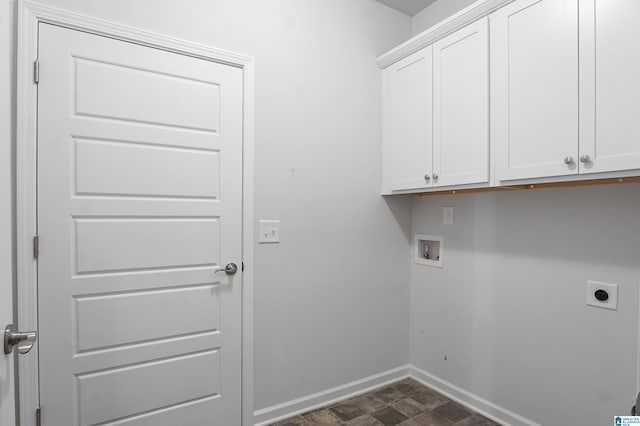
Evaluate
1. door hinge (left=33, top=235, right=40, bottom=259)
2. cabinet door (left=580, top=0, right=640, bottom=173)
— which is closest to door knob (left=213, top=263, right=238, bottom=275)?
door hinge (left=33, top=235, right=40, bottom=259)

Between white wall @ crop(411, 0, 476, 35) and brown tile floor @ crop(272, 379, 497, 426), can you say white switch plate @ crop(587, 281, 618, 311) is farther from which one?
white wall @ crop(411, 0, 476, 35)

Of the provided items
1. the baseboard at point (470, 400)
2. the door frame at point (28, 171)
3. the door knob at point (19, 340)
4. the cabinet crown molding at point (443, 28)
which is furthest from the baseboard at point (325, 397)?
the cabinet crown molding at point (443, 28)

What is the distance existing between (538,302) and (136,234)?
216 cm

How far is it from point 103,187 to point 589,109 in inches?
86.0

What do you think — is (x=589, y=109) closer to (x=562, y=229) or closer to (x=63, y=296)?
(x=562, y=229)

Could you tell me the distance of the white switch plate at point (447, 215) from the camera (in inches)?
96.2

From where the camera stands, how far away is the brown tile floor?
→ 2125mm

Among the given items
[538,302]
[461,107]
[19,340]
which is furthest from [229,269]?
[538,302]

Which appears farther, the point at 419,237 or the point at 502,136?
the point at 419,237

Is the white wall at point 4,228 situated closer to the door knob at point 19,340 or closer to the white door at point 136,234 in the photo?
the door knob at point 19,340

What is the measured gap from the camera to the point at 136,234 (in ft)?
5.69

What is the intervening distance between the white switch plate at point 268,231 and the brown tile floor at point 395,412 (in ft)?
3.62

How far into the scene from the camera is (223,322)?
197 cm

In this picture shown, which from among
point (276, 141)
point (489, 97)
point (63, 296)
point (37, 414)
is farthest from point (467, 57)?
point (37, 414)
